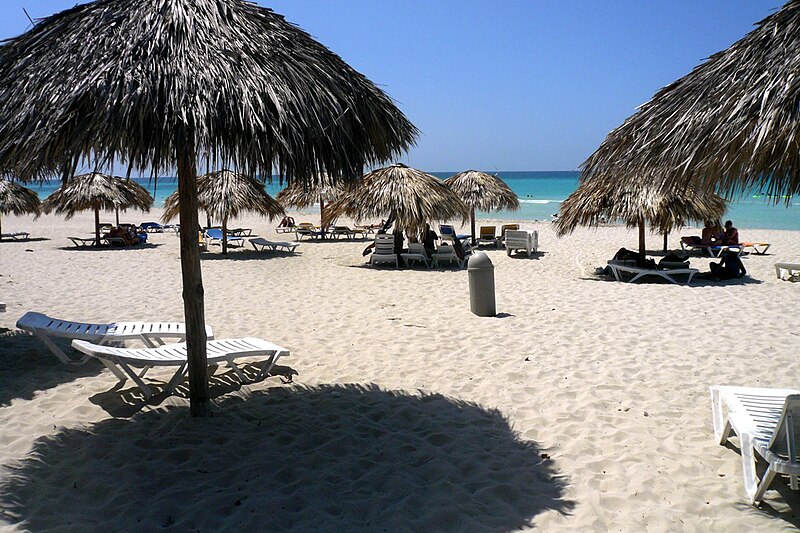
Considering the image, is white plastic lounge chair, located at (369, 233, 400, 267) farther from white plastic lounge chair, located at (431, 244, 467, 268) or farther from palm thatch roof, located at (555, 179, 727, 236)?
palm thatch roof, located at (555, 179, 727, 236)

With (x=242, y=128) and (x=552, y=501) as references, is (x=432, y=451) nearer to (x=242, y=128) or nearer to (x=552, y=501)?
(x=552, y=501)

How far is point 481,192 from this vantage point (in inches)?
683

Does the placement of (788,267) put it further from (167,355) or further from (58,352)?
(58,352)

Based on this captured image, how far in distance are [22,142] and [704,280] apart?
1089 centimetres

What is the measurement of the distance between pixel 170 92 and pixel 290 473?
2229 millimetres

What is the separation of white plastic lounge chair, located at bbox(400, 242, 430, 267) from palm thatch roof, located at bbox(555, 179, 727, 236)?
9.95 feet

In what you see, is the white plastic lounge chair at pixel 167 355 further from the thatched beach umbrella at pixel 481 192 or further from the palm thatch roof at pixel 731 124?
the thatched beach umbrella at pixel 481 192

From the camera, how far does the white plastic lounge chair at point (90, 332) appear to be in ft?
16.3

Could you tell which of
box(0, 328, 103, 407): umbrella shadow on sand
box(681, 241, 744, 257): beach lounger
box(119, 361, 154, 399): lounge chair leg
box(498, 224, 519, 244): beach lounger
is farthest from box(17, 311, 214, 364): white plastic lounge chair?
box(681, 241, 744, 257): beach lounger

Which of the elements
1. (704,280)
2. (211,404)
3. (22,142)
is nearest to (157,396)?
(211,404)

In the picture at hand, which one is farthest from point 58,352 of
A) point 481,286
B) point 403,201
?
point 403,201

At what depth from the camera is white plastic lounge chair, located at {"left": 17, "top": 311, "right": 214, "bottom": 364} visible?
16.3ft

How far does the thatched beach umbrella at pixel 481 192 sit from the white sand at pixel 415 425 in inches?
365

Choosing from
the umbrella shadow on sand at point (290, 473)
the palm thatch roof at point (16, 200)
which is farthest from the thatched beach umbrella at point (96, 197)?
the umbrella shadow on sand at point (290, 473)
